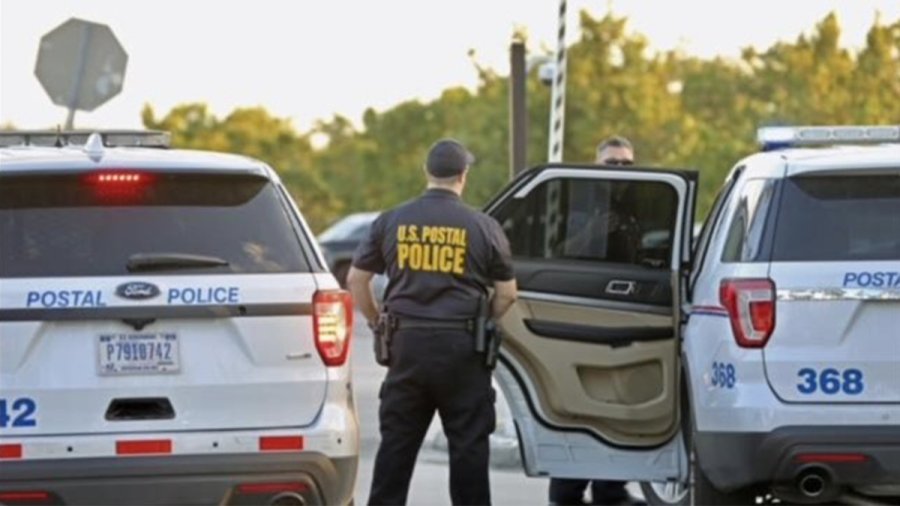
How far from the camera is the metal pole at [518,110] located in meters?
14.3

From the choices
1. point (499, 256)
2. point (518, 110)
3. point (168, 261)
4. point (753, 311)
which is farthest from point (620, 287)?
point (518, 110)

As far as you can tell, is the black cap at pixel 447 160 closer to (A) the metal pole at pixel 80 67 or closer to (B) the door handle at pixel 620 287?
(B) the door handle at pixel 620 287

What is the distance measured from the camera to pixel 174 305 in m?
7.28

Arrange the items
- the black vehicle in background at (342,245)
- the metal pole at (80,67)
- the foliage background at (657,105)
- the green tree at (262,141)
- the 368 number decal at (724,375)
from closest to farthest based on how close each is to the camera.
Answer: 1. the 368 number decal at (724,375)
2. the metal pole at (80,67)
3. the black vehicle in background at (342,245)
4. the foliage background at (657,105)
5. the green tree at (262,141)

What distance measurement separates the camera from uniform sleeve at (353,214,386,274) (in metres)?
8.77

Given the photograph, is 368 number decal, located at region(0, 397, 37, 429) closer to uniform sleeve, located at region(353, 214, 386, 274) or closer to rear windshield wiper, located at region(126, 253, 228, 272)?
rear windshield wiper, located at region(126, 253, 228, 272)

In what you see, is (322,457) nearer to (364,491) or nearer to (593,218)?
(593,218)

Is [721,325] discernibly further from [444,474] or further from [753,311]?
[444,474]

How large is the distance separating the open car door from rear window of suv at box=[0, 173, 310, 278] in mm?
2096

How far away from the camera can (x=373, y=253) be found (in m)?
8.81

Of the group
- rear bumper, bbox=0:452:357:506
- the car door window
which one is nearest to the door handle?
the car door window

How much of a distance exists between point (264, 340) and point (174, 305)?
0.33 meters

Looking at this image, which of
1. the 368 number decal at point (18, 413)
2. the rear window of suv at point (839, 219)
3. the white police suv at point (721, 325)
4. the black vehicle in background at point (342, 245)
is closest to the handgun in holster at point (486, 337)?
the white police suv at point (721, 325)

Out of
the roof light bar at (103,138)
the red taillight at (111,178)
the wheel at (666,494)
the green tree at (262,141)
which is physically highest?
the red taillight at (111,178)
